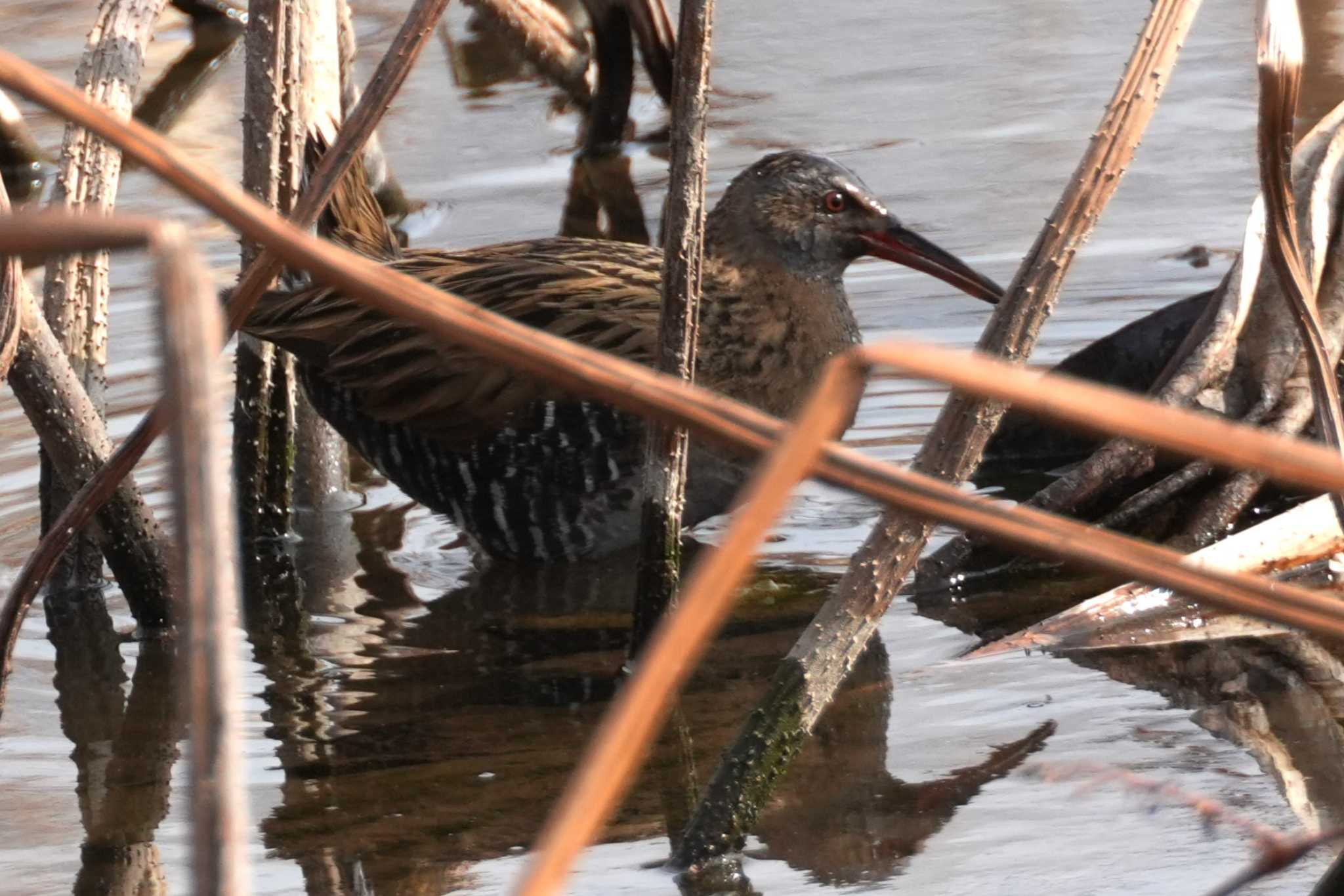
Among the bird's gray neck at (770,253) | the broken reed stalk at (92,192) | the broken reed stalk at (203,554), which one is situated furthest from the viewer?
the bird's gray neck at (770,253)

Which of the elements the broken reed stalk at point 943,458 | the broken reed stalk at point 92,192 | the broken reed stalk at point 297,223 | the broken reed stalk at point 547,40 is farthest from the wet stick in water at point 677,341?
the broken reed stalk at point 547,40

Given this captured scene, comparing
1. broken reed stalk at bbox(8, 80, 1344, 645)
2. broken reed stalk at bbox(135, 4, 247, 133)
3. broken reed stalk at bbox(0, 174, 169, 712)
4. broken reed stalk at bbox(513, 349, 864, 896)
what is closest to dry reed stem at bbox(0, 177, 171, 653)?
broken reed stalk at bbox(0, 174, 169, 712)

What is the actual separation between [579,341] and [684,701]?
1.05 m

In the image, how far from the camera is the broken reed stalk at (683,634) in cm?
90

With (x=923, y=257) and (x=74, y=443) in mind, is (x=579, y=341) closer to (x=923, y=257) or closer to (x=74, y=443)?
(x=923, y=257)

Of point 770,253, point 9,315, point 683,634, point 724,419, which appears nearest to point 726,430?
point 724,419

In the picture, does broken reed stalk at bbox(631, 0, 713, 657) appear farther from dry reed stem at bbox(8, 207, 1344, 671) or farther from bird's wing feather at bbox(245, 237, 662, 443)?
dry reed stem at bbox(8, 207, 1344, 671)

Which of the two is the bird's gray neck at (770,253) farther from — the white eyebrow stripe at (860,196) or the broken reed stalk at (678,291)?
the broken reed stalk at (678,291)

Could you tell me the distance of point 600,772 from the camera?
2.95 ft

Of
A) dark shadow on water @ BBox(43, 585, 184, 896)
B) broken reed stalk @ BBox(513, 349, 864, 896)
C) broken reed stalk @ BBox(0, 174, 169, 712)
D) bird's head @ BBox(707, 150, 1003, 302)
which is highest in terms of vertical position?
broken reed stalk @ BBox(513, 349, 864, 896)

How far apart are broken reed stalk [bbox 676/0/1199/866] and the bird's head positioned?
6.09 ft

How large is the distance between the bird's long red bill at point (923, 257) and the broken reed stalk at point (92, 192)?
5.85ft

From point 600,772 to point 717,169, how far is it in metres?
6.06

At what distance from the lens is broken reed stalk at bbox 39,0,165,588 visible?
372 cm
